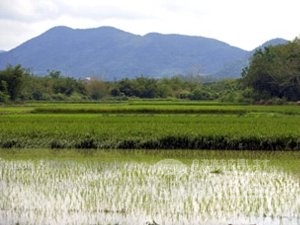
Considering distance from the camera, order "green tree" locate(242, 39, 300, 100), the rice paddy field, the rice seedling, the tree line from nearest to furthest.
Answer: the rice seedling, the rice paddy field, "green tree" locate(242, 39, 300, 100), the tree line

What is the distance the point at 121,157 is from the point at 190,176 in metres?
4.05

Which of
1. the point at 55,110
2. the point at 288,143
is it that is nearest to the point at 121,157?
the point at 288,143

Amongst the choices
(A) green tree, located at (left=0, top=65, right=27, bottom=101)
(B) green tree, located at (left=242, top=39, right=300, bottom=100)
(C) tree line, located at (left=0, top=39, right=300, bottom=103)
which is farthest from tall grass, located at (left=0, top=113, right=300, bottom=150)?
(A) green tree, located at (left=0, top=65, right=27, bottom=101)

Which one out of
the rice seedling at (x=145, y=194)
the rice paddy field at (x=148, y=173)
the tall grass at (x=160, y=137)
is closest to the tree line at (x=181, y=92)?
the rice paddy field at (x=148, y=173)

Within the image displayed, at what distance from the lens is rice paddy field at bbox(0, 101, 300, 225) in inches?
365

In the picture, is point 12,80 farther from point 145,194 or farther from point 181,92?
point 145,194

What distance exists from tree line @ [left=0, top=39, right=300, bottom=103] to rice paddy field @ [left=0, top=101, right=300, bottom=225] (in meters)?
24.7

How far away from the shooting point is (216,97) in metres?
61.0

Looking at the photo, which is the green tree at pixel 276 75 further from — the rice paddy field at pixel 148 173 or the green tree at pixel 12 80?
the rice paddy field at pixel 148 173

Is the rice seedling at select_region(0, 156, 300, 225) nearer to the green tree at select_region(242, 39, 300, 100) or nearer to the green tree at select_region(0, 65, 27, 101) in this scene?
the green tree at select_region(242, 39, 300, 100)

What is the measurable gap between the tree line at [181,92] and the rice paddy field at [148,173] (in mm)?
24719

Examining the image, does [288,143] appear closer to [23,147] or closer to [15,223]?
[23,147]

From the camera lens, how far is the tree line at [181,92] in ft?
153

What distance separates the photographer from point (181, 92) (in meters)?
66.2
